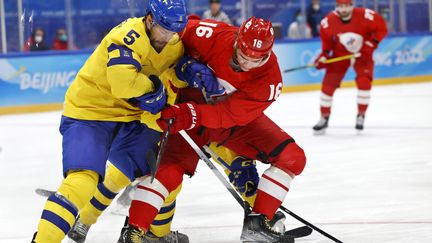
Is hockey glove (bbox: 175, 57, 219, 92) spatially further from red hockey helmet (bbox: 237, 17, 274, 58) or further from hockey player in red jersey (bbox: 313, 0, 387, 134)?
hockey player in red jersey (bbox: 313, 0, 387, 134)

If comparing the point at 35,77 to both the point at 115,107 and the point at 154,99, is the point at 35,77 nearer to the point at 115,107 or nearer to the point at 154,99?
Answer: the point at 115,107

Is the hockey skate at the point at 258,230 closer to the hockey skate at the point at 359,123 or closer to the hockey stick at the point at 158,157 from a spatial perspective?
the hockey stick at the point at 158,157

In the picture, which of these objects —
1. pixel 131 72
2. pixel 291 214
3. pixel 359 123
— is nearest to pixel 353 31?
pixel 359 123

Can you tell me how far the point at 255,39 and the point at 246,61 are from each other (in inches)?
3.6

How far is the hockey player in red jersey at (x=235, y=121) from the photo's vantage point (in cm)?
327

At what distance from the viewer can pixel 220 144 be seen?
3605mm

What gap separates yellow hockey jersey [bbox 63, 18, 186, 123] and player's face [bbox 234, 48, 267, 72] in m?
0.25

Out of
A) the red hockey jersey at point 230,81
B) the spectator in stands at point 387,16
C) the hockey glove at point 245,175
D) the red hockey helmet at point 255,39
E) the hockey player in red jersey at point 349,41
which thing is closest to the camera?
the red hockey helmet at point 255,39

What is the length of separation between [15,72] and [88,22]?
101 centimetres

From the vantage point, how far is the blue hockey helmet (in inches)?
122

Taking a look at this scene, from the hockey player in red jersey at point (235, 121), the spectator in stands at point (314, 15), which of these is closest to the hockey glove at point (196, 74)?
the hockey player in red jersey at point (235, 121)

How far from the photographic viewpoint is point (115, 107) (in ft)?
10.8

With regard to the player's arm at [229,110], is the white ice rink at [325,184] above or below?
below

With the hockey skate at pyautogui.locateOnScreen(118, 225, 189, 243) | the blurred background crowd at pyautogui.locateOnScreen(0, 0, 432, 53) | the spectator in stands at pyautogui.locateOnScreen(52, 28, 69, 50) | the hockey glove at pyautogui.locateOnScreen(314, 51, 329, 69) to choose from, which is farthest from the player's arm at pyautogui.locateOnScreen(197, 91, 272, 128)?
the spectator in stands at pyautogui.locateOnScreen(52, 28, 69, 50)
